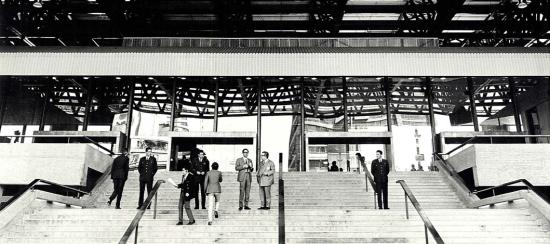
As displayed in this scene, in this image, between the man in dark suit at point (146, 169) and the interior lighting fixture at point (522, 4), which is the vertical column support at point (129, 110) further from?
the interior lighting fixture at point (522, 4)

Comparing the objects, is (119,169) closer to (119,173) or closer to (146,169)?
(119,173)

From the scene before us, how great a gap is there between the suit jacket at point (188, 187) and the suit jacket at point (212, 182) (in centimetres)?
28

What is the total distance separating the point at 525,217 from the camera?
9.27 m

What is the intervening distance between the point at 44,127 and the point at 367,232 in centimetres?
1432

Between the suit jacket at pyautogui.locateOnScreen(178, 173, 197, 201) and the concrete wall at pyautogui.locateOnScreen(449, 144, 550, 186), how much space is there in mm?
8162

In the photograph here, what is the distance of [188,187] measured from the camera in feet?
30.6

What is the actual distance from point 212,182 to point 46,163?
20.8ft

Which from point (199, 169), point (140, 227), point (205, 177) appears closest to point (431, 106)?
point (199, 169)

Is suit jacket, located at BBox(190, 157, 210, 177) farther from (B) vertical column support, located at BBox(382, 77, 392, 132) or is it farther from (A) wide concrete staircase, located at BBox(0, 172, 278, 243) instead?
(B) vertical column support, located at BBox(382, 77, 392, 132)

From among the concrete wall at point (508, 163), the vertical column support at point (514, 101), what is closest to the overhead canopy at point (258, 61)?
the vertical column support at point (514, 101)

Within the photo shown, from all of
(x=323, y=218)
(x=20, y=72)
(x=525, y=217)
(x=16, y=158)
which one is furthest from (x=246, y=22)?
(x=525, y=217)

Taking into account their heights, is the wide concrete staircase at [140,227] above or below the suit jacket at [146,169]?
below

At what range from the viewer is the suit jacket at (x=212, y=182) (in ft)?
30.9

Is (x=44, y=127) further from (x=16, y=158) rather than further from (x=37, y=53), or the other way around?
(x=16, y=158)
